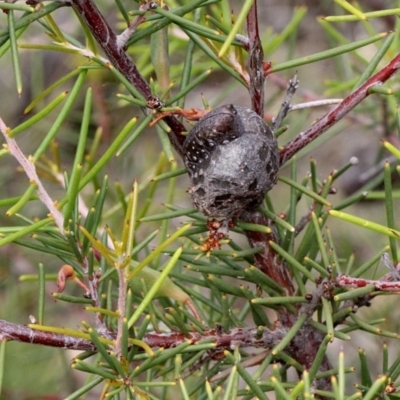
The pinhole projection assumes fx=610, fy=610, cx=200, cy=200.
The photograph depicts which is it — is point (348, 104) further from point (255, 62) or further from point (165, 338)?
point (165, 338)

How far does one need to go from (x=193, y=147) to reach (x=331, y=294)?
150 millimetres

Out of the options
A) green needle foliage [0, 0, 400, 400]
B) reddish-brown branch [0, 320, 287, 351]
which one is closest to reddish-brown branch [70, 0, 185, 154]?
green needle foliage [0, 0, 400, 400]

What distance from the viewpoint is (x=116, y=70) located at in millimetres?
410

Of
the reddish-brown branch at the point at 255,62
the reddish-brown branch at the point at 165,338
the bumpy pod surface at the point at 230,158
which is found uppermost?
the reddish-brown branch at the point at 255,62

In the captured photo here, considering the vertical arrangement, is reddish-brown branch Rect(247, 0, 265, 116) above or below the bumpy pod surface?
above

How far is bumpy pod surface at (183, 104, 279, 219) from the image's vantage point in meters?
0.40

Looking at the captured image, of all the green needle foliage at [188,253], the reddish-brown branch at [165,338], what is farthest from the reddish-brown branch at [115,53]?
the reddish-brown branch at [165,338]

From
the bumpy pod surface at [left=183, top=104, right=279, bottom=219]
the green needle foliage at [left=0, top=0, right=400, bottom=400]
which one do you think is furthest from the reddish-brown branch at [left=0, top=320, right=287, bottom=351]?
the bumpy pod surface at [left=183, top=104, right=279, bottom=219]

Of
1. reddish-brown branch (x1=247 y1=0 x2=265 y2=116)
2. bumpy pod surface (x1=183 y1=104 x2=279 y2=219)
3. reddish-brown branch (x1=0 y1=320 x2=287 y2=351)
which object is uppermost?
reddish-brown branch (x1=247 y1=0 x2=265 y2=116)

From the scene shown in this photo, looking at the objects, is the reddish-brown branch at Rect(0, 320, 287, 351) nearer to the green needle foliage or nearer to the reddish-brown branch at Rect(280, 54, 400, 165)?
the green needle foliage

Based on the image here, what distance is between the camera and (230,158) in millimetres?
403

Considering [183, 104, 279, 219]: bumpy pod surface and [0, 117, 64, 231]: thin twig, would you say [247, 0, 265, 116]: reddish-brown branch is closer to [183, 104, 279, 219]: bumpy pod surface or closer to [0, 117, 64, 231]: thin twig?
[183, 104, 279, 219]: bumpy pod surface

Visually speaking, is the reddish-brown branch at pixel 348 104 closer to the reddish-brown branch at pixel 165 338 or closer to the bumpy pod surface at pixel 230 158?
the bumpy pod surface at pixel 230 158

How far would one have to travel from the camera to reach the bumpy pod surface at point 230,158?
397 millimetres
